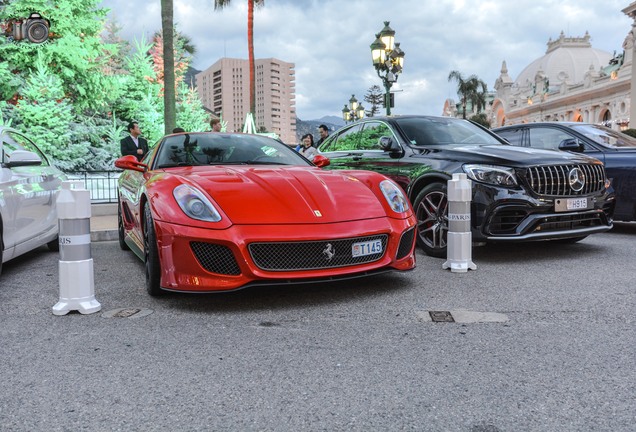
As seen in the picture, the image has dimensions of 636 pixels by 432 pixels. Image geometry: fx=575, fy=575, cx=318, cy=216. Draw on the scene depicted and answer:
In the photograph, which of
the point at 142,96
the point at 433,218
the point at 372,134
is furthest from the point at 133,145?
the point at 142,96

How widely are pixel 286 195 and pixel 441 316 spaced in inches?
53.9

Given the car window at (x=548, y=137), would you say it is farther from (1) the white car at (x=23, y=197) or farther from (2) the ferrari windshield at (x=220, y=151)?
(1) the white car at (x=23, y=197)

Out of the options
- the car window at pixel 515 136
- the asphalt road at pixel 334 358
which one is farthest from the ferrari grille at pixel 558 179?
the car window at pixel 515 136

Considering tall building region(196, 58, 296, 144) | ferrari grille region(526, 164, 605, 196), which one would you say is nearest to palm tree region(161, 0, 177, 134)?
ferrari grille region(526, 164, 605, 196)

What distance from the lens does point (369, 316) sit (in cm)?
375

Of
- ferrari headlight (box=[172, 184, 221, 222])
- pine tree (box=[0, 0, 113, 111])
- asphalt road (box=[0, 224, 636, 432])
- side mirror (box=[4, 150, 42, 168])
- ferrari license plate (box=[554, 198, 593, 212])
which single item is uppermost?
pine tree (box=[0, 0, 113, 111])

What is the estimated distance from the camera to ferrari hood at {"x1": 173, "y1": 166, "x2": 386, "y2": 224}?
3.94 m

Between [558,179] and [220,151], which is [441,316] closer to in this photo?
[220,151]

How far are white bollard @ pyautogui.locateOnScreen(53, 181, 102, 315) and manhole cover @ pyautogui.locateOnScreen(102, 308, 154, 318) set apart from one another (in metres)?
0.13

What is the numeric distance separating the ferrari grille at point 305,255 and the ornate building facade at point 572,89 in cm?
4355

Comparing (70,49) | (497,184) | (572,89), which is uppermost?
(572,89)

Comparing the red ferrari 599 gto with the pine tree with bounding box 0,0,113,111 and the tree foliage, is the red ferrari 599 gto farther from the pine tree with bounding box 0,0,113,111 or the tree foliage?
the pine tree with bounding box 0,0,113,111

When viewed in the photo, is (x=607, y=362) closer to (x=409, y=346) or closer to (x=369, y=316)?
(x=409, y=346)

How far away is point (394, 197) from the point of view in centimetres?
458
